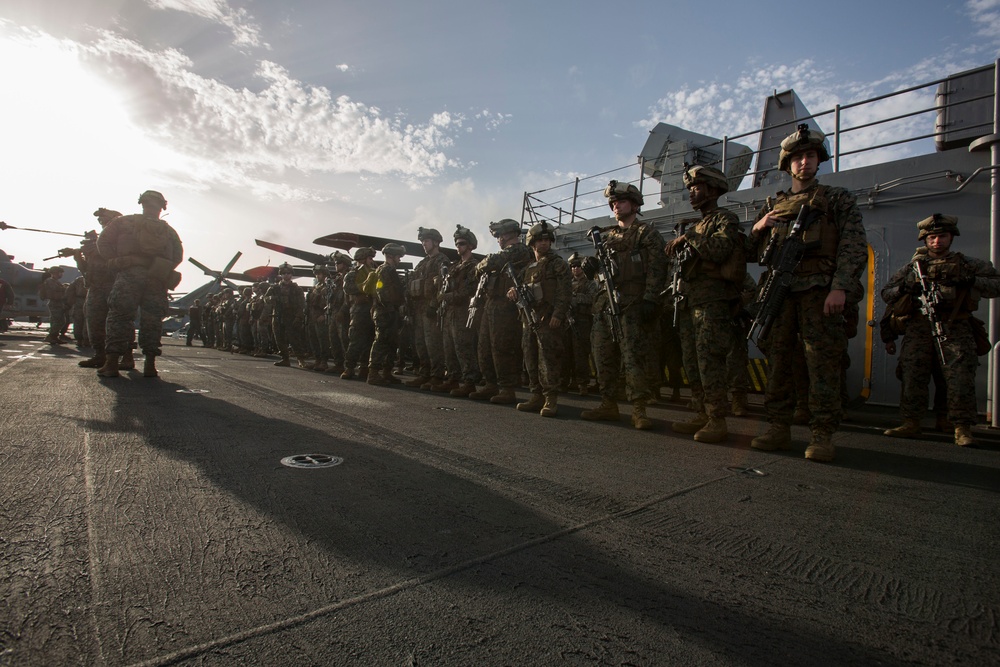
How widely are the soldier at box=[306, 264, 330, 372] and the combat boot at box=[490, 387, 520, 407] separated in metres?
5.19

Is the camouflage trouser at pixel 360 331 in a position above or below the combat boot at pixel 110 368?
above

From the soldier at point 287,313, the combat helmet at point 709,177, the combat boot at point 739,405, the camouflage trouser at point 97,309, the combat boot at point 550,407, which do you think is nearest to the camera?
the combat helmet at point 709,177

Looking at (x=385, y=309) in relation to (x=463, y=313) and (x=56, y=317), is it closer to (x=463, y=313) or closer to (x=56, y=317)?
(x=463, y=313)

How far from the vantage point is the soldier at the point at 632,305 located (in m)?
4.51

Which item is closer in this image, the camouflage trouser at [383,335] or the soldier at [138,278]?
the soldier at [138,278]

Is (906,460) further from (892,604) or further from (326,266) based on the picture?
(326,266)

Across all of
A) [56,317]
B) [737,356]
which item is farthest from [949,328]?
[56,317]

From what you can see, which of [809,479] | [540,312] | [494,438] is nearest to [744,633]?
[809,479]

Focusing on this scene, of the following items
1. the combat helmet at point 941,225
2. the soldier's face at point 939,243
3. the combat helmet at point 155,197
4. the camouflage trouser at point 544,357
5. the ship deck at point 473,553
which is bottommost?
the ship deck at point 473,553

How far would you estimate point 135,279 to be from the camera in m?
6.31

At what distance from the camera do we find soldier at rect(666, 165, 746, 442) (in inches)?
152

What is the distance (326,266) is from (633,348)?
7476 millimetres

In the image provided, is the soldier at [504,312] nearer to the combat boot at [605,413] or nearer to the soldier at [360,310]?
the combat boot at [605,413]

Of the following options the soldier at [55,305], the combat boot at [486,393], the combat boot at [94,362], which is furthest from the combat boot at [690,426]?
the soldier at [55,305]
